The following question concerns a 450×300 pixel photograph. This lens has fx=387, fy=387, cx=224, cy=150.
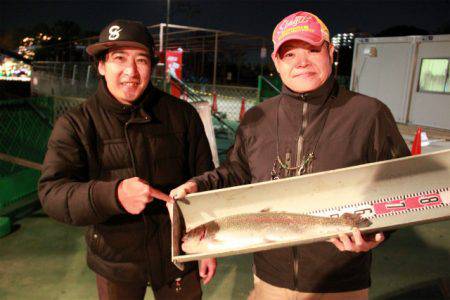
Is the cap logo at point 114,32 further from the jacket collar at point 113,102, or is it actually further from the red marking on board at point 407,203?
the red marking on board at point 407,203

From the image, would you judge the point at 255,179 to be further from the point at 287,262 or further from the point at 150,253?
the point at 150,253

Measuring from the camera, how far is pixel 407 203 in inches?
82.7

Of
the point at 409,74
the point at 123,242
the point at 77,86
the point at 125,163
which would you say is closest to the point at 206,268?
the point at 123,242

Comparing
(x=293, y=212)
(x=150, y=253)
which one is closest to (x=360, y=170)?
(x=293, y=212)

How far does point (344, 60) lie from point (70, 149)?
39.4 meters

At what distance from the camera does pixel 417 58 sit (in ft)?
35.4

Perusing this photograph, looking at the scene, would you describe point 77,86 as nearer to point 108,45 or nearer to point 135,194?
point 108,45

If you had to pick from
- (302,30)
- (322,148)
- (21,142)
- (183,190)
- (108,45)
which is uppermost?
(302,30)

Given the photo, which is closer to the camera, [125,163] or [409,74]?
[125,163]

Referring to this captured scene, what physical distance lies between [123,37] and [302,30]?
0.98 metres

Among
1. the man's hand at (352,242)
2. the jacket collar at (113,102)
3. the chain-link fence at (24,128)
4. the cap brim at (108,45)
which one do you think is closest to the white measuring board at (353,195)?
the man's hand at (352,242)

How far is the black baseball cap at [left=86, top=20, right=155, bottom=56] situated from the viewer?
2.13m

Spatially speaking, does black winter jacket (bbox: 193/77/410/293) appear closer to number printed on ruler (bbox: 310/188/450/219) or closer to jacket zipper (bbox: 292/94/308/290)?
jacket zipper (bbox: 292/94/308/290)

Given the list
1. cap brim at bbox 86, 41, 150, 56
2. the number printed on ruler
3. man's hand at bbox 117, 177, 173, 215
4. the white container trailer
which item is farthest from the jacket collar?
the white container trailer
